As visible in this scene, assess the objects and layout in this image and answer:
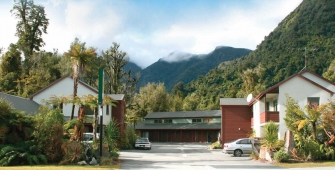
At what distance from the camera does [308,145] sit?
23656 mm

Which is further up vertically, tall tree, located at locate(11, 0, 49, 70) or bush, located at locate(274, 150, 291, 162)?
tall tree, located at locate(11, 0, 49, 70)

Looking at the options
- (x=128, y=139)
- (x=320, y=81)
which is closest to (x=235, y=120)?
(x=320, y=81)

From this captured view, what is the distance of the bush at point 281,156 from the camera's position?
22.8m

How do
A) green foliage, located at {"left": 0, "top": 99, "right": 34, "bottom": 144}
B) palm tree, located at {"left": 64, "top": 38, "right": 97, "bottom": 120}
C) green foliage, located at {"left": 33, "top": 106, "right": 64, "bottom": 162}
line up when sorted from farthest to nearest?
palm tree, located at {"left": 64, "top": 38, "right": 97, "bottom": 120} < green foliage, located at {"left": 0, "top": 99, "right": 34, "bottom": 144} < green foliage, located at {"left": 33, "top": 106, "right": 64, "bottom": 162}

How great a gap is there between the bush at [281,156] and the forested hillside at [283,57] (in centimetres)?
4619

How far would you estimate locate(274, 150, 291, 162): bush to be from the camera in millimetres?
22781

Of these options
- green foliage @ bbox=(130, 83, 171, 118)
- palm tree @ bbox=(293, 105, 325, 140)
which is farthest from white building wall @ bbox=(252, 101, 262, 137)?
green foliage @ bbox=(130, 83, 171, 118)

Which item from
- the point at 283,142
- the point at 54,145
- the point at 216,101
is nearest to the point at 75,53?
the point at 54,145

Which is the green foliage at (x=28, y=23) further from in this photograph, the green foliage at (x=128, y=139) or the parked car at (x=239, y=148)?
the parked car at (x=239, y=148)

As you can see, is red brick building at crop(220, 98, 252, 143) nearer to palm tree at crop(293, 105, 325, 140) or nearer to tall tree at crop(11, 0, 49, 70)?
palm tree at crop(293, 105, 325, 140)

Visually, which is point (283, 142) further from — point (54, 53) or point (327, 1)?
point (327, 1)

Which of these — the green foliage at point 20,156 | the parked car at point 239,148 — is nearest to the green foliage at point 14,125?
the green foliage at point 20,156

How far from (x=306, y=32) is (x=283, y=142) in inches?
3336

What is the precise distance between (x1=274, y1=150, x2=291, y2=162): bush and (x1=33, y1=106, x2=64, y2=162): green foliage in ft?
41.9
